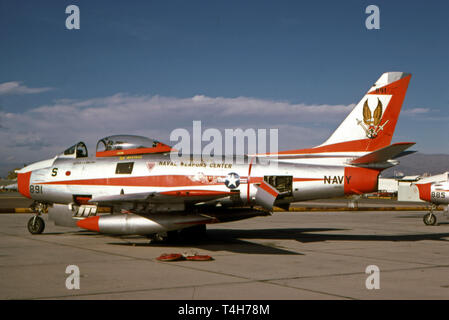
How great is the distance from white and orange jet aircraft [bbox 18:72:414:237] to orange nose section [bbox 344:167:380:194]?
0.03 m

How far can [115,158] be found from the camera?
13859 mm

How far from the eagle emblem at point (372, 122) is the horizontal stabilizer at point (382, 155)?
1.32m

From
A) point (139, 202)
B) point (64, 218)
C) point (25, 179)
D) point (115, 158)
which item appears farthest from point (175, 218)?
point (25, 179)

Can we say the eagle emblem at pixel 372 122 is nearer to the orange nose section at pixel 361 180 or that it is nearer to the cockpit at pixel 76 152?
the orange nose section at pixel 361 180

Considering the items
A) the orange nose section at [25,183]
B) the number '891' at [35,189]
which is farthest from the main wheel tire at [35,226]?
the number '891' at [35,189]

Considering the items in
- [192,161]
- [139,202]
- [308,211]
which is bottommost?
[308,211]

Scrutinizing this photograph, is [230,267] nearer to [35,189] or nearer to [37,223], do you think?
[35,189]

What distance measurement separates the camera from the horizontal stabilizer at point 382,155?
1208cm

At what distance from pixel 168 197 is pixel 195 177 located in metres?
1.66

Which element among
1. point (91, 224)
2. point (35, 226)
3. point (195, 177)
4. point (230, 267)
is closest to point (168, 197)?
point (195, 177)

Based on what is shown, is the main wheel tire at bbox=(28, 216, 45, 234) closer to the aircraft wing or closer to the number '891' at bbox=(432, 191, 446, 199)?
the aircraft wing

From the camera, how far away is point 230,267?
30.7 feet
